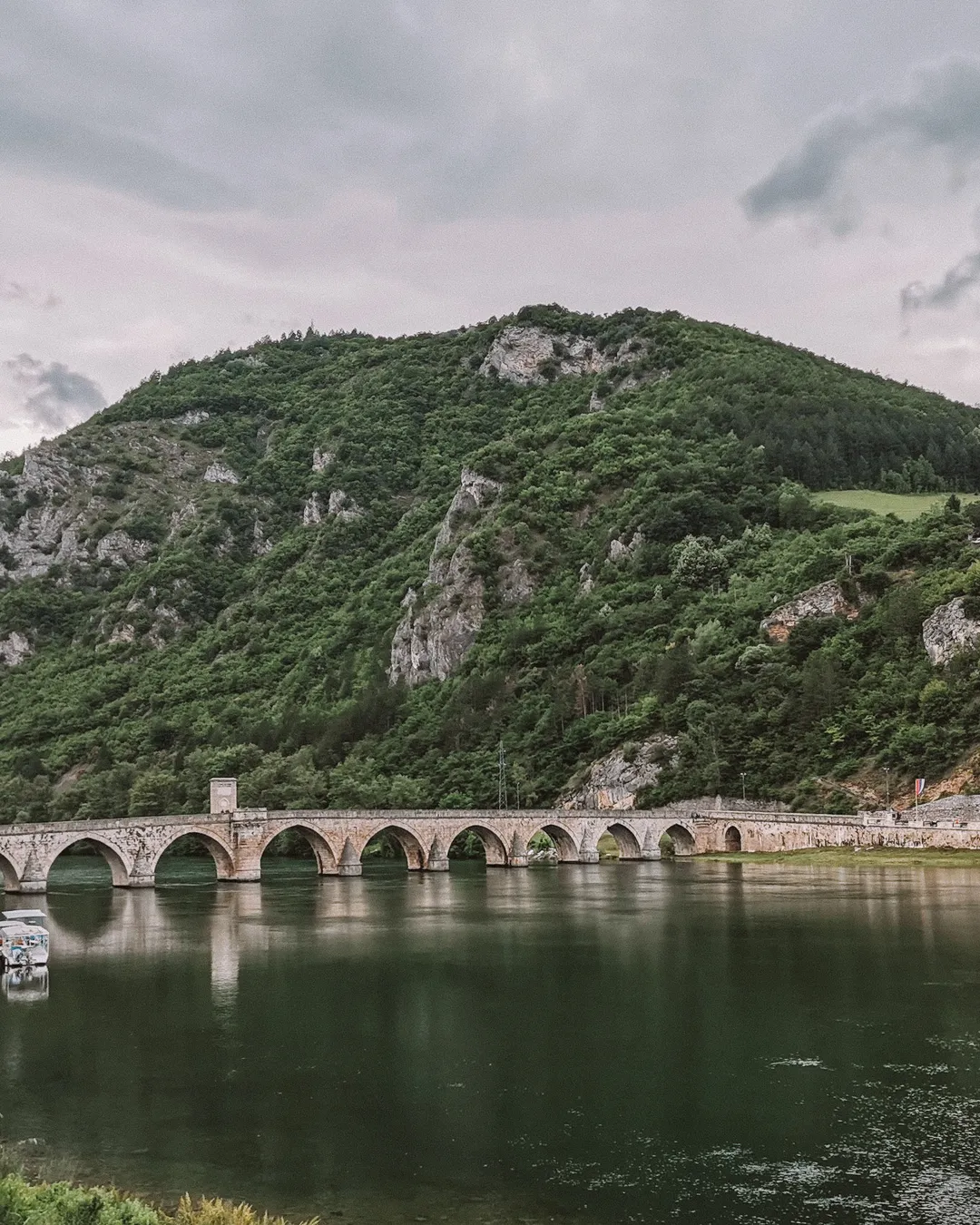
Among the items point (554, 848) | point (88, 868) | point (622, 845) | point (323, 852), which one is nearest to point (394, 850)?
point (554, 848)

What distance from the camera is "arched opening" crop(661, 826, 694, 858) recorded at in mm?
108562

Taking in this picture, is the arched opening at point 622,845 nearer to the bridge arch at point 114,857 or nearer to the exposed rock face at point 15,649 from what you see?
the bridge arch at point 114,857

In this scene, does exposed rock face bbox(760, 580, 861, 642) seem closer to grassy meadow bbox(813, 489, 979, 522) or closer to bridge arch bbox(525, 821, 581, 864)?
grassy meadow bbox(813, 489, 979, 522)

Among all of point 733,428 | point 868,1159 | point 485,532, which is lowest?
point 868,1159

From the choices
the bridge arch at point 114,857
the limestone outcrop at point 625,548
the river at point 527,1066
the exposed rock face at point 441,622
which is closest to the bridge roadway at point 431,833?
the bridge arch at point 114,857

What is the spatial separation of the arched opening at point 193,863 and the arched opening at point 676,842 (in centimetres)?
3890

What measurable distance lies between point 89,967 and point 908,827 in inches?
2394

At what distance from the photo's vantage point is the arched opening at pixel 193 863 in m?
88.2

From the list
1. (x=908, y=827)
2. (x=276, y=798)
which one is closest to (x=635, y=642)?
(x=276, y=798)

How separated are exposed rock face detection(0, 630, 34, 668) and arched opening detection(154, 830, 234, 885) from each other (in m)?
74.9

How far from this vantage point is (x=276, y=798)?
394 feet

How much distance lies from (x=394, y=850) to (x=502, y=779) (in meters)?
12.3

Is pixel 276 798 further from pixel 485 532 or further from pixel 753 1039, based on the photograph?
pixel 753 1039

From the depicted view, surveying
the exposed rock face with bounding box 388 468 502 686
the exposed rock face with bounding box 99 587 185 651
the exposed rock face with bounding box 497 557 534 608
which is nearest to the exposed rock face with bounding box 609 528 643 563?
the exposed rock face with bounding box 497 557 534 608
